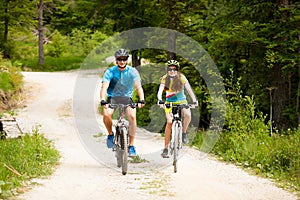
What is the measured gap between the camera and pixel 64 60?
3431 cm

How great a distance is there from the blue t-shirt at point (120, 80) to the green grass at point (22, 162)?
186cm

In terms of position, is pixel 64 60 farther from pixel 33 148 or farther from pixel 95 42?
pixel 33 148

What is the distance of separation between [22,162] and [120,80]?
2.27 m

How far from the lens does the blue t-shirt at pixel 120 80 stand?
8.11 metres

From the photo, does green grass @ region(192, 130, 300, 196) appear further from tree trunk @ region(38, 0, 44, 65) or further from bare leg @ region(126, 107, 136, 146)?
tree trunk @ region(38, 0, 44, 65)

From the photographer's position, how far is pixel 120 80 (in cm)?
810

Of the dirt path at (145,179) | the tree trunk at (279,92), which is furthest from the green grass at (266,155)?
the tree trunk at (279,92)

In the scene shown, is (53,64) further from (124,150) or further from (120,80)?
(124,150)

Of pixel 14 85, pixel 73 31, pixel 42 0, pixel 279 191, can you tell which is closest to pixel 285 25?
pixel 279 191

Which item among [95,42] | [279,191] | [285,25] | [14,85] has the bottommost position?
[279,191]

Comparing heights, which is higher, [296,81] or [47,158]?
[296,81]

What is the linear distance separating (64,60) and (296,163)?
2790 centimetres

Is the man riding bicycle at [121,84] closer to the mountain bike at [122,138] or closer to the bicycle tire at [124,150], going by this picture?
the mountain bike at [122,138]

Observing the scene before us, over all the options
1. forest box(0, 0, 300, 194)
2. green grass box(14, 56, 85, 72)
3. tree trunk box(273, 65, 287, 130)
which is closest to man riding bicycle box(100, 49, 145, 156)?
forest box(0, 0, 300, 194)
